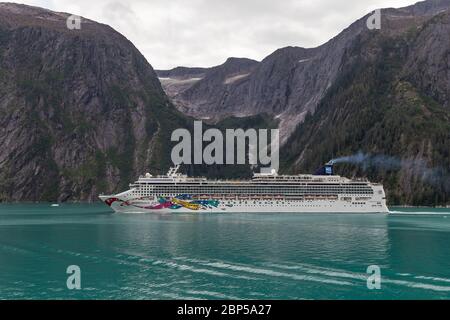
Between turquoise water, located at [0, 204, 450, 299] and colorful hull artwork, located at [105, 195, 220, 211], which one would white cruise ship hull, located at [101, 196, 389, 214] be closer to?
colorful hull artwork, located at [105, 195, 220, 211]

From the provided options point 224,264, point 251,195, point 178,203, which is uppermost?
point 251,195

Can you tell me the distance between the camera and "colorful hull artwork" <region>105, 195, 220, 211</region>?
15450 cm

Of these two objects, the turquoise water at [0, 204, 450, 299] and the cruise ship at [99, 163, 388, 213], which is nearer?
the turquoise water at [0, 204, 450, 299]

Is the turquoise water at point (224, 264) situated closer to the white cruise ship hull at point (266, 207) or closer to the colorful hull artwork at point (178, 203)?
the colorful hull artwork at point (178, 203)

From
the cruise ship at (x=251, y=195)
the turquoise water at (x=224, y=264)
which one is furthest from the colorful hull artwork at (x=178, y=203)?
the turquoise water at (x=224, y=264)

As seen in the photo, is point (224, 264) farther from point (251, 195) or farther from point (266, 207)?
point (266, 207)

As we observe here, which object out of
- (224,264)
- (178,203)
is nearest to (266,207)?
(178,203)

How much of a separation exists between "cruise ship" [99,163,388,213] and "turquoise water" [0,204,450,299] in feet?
208

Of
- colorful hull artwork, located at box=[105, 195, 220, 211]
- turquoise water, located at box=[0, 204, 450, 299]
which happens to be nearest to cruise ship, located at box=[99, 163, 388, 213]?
colorful hull artwork, located at box=[105, 195, 220, 211]

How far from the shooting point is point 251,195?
161750 mm

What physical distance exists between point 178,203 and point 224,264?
334 ft

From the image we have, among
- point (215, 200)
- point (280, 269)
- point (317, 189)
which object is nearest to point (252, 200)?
point (215, 200)

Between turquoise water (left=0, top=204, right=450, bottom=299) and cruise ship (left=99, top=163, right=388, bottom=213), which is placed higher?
cruise ship (left=99, top=163, right=388, bottom=213)
